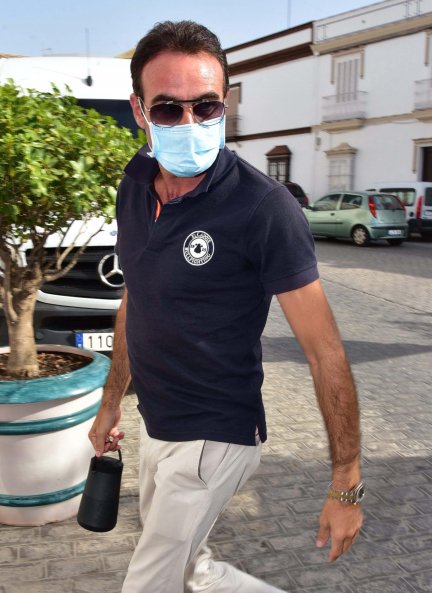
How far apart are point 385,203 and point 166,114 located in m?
18.3

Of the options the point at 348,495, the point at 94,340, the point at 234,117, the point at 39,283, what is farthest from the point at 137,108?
the point at 234,117

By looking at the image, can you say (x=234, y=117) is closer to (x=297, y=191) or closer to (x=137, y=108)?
(x=297, y=191)

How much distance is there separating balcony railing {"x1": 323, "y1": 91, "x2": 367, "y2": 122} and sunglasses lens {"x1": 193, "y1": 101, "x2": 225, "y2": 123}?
28.5 m

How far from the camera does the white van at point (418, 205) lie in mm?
20938

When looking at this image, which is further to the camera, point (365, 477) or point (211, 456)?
point (365, 477)

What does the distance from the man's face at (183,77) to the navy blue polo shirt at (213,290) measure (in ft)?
0.68

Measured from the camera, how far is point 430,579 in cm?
321

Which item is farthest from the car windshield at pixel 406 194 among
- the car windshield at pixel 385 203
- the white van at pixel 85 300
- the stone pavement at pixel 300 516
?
the white van at pixel 85 300

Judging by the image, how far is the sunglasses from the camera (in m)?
2.08

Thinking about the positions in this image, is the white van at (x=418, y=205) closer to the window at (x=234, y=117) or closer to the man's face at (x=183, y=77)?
the window at (x=234, y=117)

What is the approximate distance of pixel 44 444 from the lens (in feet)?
11.3

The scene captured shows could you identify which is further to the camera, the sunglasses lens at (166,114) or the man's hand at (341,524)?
the sunglasses lens at (166,114)

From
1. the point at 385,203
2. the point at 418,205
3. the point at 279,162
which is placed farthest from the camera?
the point at 279,162

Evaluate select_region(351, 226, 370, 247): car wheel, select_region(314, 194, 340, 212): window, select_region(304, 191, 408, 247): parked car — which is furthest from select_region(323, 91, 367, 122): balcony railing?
select_region(351, 226, 370, 247): car wheel
